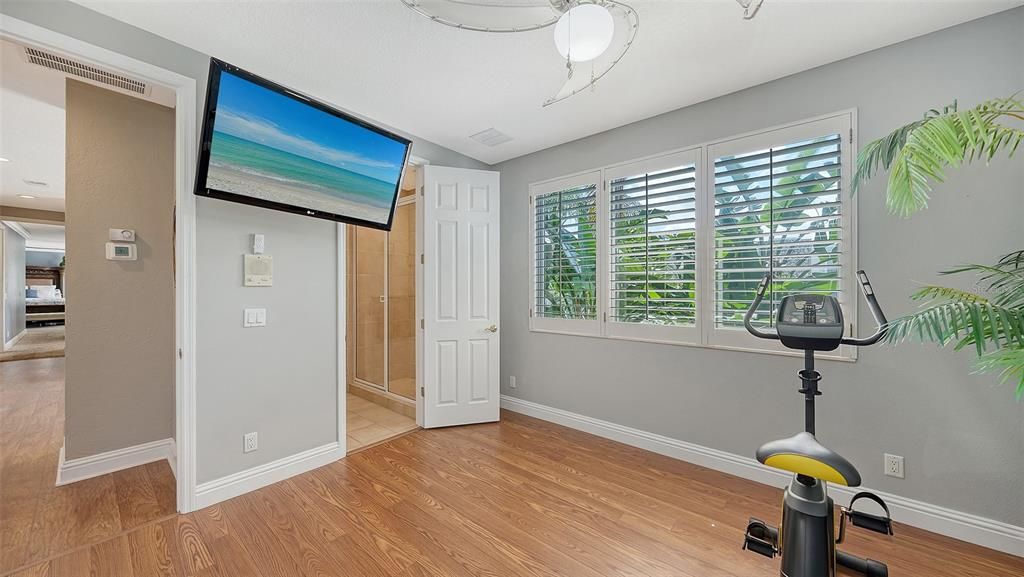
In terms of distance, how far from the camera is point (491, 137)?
11.0 feet

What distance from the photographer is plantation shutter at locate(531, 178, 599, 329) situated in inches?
132

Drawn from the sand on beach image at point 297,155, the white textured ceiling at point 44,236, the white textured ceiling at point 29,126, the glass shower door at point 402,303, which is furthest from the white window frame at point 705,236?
the white textured ceiling at point 44,236

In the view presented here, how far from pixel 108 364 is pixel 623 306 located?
146 inches

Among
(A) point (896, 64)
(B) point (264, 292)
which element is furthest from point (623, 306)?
(B) point (264, 292)

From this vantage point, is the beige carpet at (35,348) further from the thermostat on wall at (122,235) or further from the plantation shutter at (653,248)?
the plantation shutter at (653,248)

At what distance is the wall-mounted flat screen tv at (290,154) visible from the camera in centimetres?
190

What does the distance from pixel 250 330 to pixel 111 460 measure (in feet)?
4.65

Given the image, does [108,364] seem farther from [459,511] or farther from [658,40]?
[658,40]

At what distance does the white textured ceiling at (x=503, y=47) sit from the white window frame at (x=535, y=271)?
62cm

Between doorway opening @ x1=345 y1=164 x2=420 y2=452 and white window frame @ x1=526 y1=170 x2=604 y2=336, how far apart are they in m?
1.12

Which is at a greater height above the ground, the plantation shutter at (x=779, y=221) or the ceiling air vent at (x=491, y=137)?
the ceiling air vent at (x=491, y=137)

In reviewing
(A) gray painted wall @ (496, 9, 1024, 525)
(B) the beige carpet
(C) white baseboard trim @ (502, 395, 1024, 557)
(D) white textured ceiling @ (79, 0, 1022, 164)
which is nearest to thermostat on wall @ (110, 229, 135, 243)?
(D) white textured ceiling @ (79, 0, 1022, 164)

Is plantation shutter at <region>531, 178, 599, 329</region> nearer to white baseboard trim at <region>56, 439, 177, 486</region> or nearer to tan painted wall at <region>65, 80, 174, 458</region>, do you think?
tan painted wall at <region>65, 80, 174, 458</region>

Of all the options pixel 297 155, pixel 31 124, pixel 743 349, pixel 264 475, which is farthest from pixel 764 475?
pixel 31 124
